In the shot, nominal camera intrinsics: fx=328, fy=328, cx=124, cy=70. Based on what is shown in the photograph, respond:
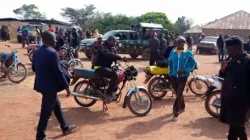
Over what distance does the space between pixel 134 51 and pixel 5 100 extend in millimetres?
11931

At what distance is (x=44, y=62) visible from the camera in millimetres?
5105

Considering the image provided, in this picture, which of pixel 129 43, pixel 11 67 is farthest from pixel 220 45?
pixel 11 67

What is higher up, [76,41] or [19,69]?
[76,41]

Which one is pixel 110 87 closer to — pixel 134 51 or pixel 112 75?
pixel 112 75

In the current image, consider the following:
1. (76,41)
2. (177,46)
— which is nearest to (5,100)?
(177,46)

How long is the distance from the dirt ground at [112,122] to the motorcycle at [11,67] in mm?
2033

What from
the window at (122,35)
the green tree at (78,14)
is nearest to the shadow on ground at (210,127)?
the window at (122,35)

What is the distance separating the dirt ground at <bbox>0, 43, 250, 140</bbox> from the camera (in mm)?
5855

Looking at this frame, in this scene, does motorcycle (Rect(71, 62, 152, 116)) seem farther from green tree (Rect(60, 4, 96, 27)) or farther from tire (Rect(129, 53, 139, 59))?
green tree (Rect(60, 4, 96, 27))

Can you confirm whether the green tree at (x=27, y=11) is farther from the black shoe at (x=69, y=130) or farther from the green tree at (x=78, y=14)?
the black shoe at (x=69, y=130)

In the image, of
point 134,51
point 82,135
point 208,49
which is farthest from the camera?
point 208,49

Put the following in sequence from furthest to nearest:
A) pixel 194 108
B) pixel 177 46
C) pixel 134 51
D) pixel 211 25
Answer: pixel 211 25, pixel 134 51, pixel 194 108, pixel 177 46

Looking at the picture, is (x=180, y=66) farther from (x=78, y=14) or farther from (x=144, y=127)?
(x=78, y=14)

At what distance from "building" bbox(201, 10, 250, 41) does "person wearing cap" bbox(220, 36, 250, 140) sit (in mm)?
39244
